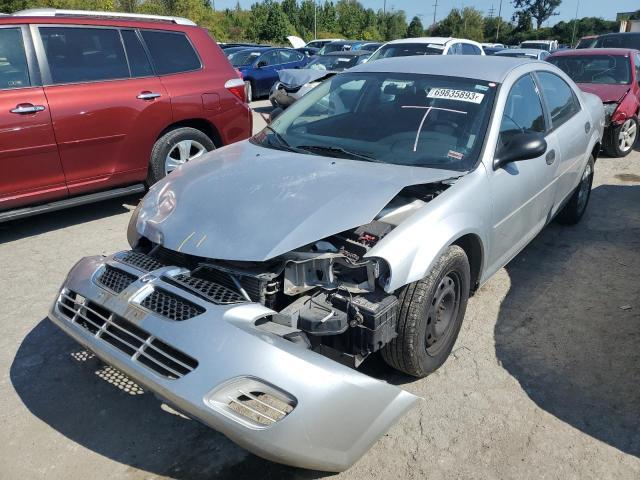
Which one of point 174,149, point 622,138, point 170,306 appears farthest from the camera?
point 622,138

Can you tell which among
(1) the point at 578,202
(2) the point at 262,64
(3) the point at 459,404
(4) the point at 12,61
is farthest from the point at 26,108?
(2) the point at 262,64

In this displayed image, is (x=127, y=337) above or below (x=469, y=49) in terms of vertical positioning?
below

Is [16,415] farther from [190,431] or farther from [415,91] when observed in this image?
[415,91]

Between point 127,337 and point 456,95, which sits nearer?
point 127,337

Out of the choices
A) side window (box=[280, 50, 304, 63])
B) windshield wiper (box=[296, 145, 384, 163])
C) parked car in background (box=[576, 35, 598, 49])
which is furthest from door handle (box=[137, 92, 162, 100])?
parked car in background (box=[576, 35, 598, 49])

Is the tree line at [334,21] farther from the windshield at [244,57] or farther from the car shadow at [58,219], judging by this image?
the car shadow at [58,219]

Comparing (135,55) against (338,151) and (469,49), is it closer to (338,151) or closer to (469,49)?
(338,151)

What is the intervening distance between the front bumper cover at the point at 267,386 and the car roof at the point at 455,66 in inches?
89.1

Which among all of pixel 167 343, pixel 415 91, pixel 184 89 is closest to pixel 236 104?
pixel 184 89

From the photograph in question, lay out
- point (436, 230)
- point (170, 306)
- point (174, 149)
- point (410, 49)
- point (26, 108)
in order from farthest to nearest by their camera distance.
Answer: point (410, 49), point (174, 149), point (26, 108), point (436, 230), point (170, 306)

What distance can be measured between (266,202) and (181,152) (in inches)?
128

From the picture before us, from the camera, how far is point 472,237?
3100 millimetres

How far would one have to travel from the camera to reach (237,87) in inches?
239

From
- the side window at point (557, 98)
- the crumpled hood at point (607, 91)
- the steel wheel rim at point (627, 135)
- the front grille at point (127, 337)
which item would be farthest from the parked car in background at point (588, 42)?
the front grille at point (127, 337)
